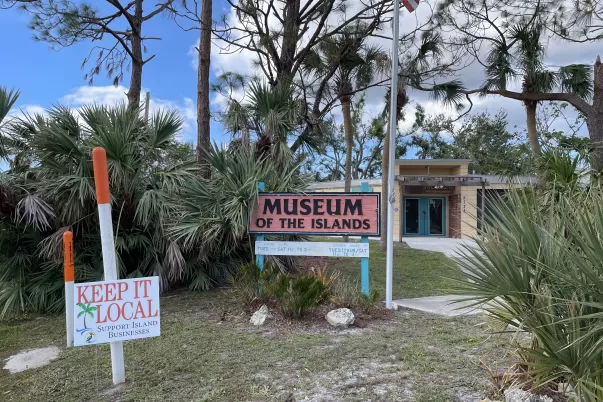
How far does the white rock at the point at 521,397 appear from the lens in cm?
315

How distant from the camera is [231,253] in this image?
8672 mm

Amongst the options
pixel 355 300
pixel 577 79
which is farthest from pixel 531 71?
pixel 355 300

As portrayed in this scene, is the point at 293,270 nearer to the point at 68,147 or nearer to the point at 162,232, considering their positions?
the point at 162,232

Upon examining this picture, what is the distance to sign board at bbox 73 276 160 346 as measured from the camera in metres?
3.88

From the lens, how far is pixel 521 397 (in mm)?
3203

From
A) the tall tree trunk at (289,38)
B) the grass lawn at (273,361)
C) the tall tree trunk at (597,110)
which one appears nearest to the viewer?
the grass lawn at (273,361)

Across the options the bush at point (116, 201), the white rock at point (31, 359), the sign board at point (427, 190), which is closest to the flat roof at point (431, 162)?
the sign board at point (427, 190)

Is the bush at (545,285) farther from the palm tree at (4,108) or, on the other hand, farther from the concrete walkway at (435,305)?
the palm tree at (4,108)

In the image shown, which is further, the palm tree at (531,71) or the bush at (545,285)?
the palm tree at (531,71)

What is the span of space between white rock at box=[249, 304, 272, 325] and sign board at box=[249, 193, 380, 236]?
1.55 metres

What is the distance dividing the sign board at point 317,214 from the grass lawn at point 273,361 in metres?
1.44

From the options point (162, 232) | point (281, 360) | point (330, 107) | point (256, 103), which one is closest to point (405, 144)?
point (330, 107)

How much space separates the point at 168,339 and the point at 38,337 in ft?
6.47

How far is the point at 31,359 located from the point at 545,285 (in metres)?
5.36
